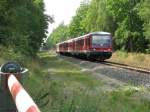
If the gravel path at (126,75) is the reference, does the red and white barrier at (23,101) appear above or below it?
above

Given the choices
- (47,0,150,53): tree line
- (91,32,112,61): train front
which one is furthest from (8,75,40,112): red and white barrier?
(47,0,150,53): tree line

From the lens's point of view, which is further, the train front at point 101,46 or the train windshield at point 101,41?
the train windshield at point 101,41

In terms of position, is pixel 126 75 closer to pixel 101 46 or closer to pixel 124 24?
pixel 101 46

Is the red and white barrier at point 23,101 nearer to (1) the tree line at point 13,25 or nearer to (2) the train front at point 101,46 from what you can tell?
(1) the tree line at point 13,25

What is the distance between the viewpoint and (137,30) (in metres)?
79.9

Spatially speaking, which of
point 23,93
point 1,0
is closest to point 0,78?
point 23,93

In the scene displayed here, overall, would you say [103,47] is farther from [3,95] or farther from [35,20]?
[3,95]

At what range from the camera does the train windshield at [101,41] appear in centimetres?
5038

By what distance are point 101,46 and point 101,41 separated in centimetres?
53

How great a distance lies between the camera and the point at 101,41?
51031mm

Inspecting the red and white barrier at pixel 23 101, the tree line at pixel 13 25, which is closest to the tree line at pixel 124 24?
the tree line at pixel 13 25

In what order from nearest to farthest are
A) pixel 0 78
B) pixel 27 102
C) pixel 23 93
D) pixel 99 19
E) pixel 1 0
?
pixel 27 102
pixel 23 93
pixel 0 78
pixel 1 0
pixel 99 19

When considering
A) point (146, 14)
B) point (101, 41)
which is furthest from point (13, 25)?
point (146, 14)

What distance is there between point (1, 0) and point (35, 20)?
2370 cm
